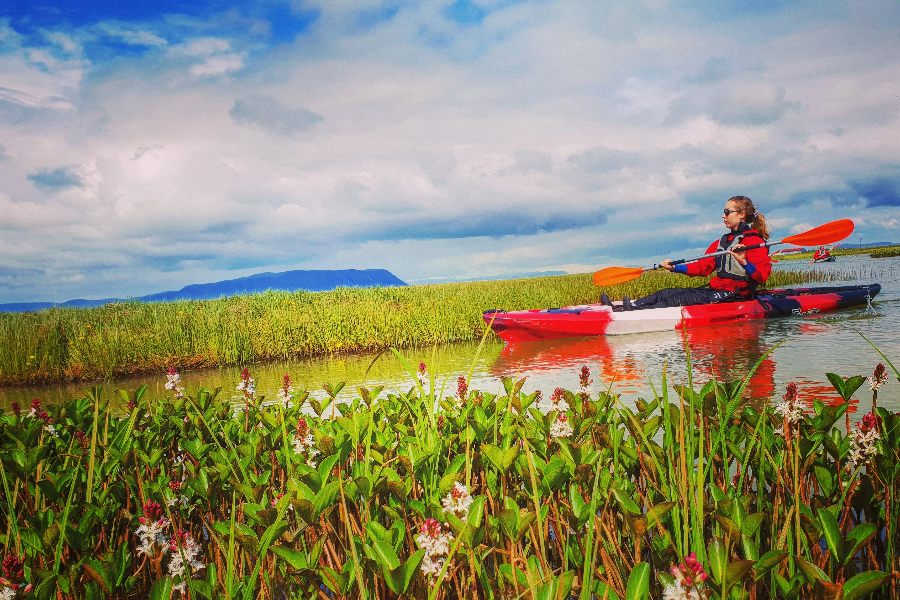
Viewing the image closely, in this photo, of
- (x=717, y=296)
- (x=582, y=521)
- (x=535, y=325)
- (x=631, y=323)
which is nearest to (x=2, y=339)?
(x=535, y=325)

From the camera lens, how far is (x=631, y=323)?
11234mm

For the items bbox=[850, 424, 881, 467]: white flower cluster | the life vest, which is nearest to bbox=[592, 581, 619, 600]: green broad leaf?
bbox=[850, 424, 881, 467]: white flower cluster

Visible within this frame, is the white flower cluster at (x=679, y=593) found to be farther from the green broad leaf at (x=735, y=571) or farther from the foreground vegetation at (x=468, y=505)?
the green broad leaf at (x=735, y=571)

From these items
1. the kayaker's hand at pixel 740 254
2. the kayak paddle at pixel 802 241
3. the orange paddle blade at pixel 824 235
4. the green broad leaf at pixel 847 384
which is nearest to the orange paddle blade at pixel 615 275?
the kayak paddle at pixel 802 241

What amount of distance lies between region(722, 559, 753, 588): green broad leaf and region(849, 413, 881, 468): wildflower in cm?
128

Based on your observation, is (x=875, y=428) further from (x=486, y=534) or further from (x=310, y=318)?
(x=310, y=318)

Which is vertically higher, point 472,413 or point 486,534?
point 472,413

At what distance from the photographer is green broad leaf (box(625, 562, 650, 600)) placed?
131 centimetres

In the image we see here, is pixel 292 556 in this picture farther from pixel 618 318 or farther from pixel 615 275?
pixel 615 275

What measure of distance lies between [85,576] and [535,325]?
980 cm

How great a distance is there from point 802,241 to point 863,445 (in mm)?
10254

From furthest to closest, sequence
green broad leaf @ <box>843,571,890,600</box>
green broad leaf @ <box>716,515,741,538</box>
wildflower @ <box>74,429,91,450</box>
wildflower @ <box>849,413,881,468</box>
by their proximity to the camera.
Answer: wildflower @ <box>74,429,91,450</box>, wildflower @ <box>849,413,881,468</box>, green broad leaf @ <box>716,515,741,538</box>, green broad leaf @ <box>843,571,890,600</box>

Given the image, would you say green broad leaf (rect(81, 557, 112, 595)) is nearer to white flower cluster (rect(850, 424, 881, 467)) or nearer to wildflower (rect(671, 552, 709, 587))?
wildflower (rect(671, 552, 709, 587))

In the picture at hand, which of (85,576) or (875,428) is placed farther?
(875,428)
